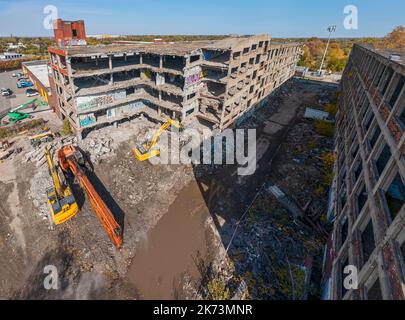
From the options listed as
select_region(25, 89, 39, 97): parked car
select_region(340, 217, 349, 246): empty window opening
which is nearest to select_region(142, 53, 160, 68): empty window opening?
select_region(25, 89, 39, 97): parked car

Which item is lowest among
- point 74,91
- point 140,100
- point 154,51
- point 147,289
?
point 147,289

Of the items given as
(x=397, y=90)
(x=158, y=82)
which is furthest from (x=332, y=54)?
(x=397, y=90)

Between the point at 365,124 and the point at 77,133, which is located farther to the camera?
the point at 77,133

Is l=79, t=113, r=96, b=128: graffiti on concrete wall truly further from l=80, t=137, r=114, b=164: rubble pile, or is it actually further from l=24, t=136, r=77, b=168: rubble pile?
l=24, t=136, r=77, b=168: rubble pile

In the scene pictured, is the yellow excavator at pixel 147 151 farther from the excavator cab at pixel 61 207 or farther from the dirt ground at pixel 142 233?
the excavator cab at pixel 61 207

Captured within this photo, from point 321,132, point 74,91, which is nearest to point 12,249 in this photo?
point 74,91
